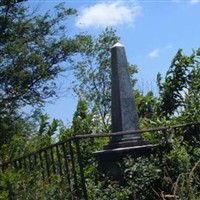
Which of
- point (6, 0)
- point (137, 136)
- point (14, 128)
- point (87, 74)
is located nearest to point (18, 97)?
point (14, 128)

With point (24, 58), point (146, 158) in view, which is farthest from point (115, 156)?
point (24, 58)

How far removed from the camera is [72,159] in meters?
5.26

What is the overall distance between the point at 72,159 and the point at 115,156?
0.89 meters

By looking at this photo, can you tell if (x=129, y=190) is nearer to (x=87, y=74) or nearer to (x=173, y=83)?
(x=173, y=83)

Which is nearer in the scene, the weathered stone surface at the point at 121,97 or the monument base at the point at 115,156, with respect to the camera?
the monument base at the point at 115,156

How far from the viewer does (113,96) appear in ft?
22.7

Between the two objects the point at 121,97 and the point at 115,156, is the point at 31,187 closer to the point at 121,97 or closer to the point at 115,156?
the point at 115,156

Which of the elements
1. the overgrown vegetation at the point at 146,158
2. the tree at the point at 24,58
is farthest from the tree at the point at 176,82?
the tree at the point at 24,58

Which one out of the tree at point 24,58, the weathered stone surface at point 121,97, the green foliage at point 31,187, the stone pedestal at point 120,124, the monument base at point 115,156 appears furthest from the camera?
the tree at point 24,58

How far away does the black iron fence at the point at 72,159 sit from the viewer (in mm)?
5230

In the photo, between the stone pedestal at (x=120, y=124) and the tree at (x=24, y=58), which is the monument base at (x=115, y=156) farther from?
the tree at (x=24, y=58)

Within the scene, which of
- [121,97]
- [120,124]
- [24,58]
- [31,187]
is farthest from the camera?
[24,58]

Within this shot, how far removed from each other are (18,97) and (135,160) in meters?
13.9

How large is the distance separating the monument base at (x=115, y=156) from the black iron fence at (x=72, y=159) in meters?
0.20
